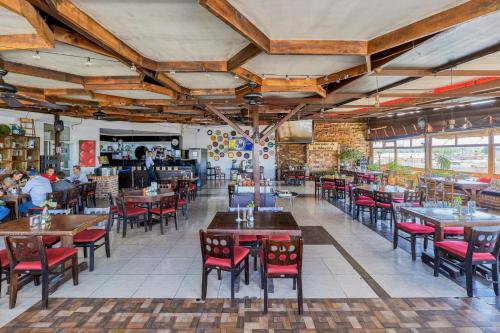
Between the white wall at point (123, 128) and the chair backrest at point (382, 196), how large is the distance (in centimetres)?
957

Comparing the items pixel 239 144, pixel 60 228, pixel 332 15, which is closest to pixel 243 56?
pixel 332 15

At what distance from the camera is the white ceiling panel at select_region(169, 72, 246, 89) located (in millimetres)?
5215

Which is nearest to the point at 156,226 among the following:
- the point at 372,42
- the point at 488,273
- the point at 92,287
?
the point at 92,287

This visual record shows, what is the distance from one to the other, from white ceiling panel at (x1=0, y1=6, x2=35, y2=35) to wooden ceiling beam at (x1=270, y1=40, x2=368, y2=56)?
9.19 ft

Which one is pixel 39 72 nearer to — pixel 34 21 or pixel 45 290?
pixel 34 21

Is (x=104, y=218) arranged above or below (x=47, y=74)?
below

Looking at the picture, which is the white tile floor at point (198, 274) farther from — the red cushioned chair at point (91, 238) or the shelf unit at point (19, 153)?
the shelf unit at point (19, 153)

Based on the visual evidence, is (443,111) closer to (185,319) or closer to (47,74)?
(185,319)

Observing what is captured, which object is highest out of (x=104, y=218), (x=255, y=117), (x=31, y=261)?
(x=255, y=117)

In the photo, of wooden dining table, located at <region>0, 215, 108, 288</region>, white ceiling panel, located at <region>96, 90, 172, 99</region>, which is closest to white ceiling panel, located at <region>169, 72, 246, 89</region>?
white ceiling panel, located at <region>96, 90, 172, 99</region>

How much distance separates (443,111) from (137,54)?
10162mm

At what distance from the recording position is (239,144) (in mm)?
15648

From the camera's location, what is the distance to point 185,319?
2.73 metres

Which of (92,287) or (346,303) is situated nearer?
(346,303)
